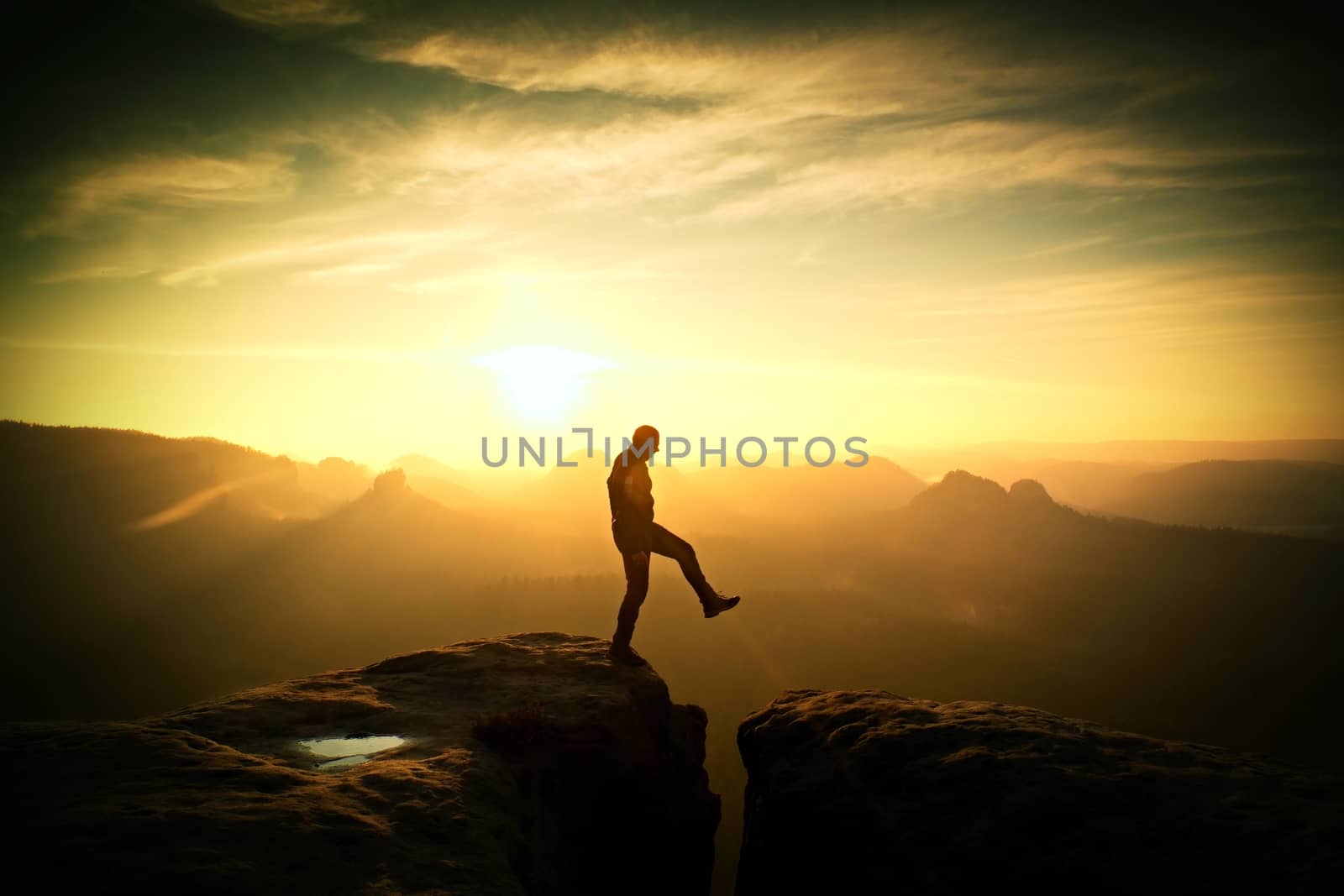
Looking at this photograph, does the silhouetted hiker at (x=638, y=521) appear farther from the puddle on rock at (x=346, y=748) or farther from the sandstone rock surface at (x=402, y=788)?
the puddle on rock at (x=346, y=748)

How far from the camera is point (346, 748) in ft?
30.0

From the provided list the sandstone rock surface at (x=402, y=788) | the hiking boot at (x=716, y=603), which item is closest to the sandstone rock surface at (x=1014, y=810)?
the sandstone rock surface at (x=402, y=788)

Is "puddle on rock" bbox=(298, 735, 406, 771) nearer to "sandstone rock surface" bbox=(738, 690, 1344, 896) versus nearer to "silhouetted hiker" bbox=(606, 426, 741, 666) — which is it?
"silhouetted hiker" bbox=(606, 426, 741, 666)

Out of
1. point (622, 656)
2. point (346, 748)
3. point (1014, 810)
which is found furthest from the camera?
point (622, 656)

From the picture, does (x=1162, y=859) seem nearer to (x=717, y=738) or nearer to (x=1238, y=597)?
(x=717, y=738)

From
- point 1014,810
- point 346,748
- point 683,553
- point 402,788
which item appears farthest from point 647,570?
point 1014,810

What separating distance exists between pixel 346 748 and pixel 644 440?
6649 mm

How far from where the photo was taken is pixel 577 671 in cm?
1232

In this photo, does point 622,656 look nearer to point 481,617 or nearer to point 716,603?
point 716,603

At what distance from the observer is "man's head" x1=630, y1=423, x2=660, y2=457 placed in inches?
450

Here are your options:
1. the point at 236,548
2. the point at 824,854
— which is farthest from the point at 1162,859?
the point at 236,548

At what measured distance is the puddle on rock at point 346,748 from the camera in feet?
28.2

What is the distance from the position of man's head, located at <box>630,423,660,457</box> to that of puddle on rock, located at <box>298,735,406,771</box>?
597 centimetres

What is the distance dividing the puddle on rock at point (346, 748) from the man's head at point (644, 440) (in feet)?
19.6
